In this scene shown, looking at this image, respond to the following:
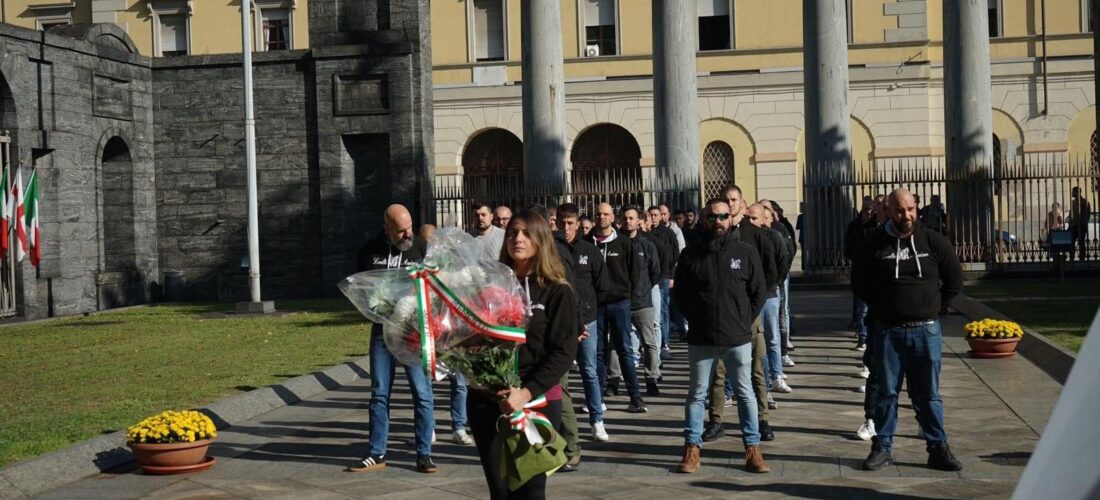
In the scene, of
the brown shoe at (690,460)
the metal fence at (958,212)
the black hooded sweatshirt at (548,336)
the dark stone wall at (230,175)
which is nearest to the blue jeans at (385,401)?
the brown shoe at (690,460)

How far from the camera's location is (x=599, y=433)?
1076 cm

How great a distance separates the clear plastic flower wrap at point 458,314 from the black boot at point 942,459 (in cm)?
428

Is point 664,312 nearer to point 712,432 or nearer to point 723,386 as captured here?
point 723,386

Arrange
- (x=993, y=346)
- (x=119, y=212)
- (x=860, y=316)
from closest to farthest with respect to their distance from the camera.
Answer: (x=993, y=346), (x=860, y=316), (x=119, y=212)

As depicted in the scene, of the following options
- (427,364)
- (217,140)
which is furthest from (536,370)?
(217,140)

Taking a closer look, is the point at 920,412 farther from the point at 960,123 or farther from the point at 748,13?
the point at 748,13

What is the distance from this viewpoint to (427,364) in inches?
220

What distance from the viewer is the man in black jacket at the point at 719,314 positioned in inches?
366

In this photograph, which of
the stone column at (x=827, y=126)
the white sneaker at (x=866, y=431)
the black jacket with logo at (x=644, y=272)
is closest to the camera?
the white sneaker at (x=866, y=431)

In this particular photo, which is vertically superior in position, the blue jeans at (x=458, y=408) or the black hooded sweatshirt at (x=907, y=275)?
the black hooded sweatshirt at (x=907, y=275)

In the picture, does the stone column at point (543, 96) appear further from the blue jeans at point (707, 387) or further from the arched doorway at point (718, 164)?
the blue jeans at point (707, 387)

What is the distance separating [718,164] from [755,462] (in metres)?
37.6

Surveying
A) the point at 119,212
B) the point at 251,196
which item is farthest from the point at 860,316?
the point at 119,212

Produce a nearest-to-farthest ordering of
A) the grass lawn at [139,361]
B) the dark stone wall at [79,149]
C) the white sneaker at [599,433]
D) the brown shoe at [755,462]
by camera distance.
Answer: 1. the brown shoe at [755,462]
2. the white sneaker at [599,433]
3. the grass lawn at [139,361]
4. the dark stone wall at [79,149]
